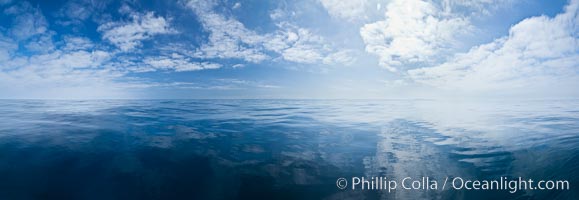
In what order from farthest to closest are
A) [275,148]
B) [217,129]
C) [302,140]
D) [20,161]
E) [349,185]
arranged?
[217,129]
[302,140]
[275,148]
[20,161]
[349,185]

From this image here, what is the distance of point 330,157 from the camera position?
898cm

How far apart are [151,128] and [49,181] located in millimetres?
7203

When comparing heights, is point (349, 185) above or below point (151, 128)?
below

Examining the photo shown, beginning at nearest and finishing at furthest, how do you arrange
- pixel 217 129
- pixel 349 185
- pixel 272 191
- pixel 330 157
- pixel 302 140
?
Result: pixel 272 191 < pixel 349 185 < pixel 330 157 < pixel 302 140 < pixel 217 129

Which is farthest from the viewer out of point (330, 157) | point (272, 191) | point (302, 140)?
point (302, 140)

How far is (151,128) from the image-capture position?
44.7 ft

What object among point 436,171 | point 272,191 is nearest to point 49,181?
point 272,191

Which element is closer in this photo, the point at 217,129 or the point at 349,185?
the point at 349,185

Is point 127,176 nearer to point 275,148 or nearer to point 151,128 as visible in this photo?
point 275,148

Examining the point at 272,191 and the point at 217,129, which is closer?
the point at 272,191

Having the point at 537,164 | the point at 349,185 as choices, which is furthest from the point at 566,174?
the point at 349,185

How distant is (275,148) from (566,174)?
30.7 ft

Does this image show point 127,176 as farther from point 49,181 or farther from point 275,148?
point 275,148

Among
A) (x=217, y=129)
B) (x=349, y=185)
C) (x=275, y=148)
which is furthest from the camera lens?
(x=217, y=129)
